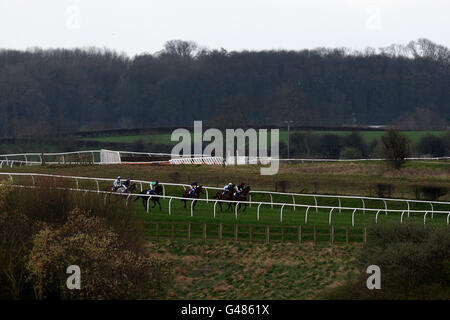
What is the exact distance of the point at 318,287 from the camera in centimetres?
2200

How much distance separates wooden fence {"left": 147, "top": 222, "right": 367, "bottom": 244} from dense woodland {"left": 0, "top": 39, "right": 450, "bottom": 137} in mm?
50175

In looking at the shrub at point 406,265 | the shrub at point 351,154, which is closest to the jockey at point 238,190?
the shrub at point 406,265

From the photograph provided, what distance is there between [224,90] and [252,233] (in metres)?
68.2

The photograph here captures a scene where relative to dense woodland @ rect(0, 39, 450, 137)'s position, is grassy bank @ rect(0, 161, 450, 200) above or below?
below

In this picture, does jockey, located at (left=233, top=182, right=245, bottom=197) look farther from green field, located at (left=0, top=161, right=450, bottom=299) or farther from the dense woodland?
the dense woodland

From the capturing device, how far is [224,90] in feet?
305

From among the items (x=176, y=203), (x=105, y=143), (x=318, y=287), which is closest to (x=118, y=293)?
(x=318, y=287)

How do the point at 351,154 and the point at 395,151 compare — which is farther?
the point at 351,154

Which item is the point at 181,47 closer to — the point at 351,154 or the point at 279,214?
the point at 351,154

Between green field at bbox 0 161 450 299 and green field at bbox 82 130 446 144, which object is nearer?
green field at bbox 0 161 450 299

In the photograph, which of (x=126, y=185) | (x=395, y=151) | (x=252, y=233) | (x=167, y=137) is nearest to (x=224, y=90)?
(x=167, y=137)

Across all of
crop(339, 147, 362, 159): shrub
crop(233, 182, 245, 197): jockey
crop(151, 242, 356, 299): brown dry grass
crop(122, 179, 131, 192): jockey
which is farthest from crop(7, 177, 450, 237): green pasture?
crop(339, 147, 362, 159): shrub

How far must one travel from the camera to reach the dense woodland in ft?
279
